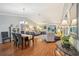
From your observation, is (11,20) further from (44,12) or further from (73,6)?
(73,6)

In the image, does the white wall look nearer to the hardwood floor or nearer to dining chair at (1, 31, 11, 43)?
dining chair at (1, 31, 11, 43)

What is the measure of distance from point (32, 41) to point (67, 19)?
85cm

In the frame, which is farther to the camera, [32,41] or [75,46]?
[32,41]

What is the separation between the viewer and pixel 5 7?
2.48 meters

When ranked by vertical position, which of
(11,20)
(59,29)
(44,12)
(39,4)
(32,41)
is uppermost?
(39,4)

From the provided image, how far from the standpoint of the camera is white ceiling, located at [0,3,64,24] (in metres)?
2.46

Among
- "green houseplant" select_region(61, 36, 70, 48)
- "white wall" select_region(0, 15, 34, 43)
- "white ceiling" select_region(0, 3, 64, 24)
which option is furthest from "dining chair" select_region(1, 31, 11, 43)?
"green houseplant" select_region(61, 36, 70, 48)

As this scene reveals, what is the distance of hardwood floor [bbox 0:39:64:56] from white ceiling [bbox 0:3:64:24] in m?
0.50

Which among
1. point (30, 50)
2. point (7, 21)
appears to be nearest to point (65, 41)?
point (30, 50)

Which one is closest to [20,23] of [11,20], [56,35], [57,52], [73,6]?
[11,20]

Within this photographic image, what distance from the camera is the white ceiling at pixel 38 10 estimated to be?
2.46 metres

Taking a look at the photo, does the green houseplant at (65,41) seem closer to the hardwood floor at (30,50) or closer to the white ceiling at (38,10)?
the hardwood floor at (30,50)

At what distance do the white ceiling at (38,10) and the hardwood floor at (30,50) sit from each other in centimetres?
50

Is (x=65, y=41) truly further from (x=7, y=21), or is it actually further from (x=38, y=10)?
(x=7, y=21)
